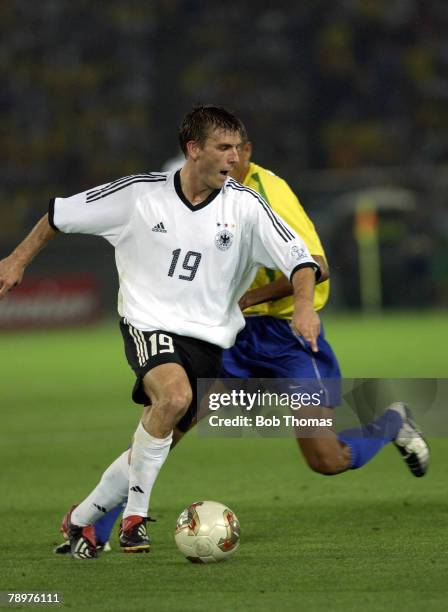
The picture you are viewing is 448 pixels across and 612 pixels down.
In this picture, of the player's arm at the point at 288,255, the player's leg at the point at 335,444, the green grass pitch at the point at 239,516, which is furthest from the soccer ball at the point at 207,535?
the player's leg at the point at 335,444

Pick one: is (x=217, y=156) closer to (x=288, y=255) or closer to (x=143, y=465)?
(x=288, y=255)

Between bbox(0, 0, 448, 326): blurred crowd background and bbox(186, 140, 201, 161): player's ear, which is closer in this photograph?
bbox(186, 140, 201, 161): player's ear

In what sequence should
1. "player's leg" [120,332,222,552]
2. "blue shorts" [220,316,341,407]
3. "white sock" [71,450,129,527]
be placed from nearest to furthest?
"player's leg" [120,332,222,552] → "white sock" [71,450,129,527] → "blue shorts" [220,316,341,407]

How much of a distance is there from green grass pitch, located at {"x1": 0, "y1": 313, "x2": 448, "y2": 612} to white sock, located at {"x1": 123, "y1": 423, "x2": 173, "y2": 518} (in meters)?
0.22

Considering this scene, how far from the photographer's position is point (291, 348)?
22.3ft

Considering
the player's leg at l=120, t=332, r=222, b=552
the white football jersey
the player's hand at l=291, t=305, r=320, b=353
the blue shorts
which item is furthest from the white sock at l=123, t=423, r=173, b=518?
the blue shorts

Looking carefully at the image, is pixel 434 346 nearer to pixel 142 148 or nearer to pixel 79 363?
pixel 79 363

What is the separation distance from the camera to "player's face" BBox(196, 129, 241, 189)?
18.7 ft

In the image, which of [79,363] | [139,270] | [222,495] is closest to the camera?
[139,270]

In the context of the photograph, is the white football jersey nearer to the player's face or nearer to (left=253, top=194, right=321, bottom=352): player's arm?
(left=253, top=194, right=321, bottom=352): player's arm

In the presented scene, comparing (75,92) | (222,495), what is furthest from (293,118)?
(222,495)

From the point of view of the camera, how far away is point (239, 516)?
6695mm

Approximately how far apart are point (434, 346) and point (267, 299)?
10.5 meters

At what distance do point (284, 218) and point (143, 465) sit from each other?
164cm
